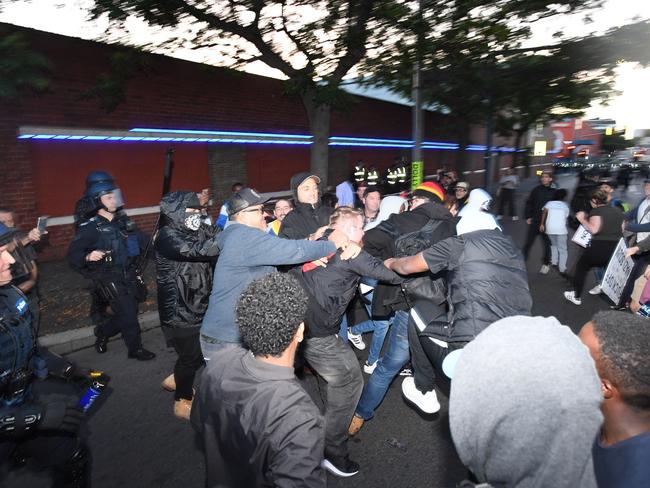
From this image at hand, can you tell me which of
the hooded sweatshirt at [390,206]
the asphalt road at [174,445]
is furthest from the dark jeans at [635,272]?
the asphalt road at [174,445]

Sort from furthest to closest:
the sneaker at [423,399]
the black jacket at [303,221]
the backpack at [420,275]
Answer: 1. the black jacket at [303,221]
2. the sneaker at [423,399]
3. the backpack at [420,275]

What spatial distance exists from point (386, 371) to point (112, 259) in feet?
10.8

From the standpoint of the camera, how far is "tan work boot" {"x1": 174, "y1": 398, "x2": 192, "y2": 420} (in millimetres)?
3895

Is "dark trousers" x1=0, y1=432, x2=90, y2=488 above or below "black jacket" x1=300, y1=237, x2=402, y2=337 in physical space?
below

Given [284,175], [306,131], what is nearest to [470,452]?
[284,175]

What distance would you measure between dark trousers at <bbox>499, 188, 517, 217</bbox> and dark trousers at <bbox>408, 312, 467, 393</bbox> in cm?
1285

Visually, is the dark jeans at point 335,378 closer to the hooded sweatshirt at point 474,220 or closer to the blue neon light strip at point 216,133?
the hooded sweatshirt at point 474,220

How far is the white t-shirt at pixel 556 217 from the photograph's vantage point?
315 inches

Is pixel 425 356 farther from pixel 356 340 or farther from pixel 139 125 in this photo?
pixel 139 125

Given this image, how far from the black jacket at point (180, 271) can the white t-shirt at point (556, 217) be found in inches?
268

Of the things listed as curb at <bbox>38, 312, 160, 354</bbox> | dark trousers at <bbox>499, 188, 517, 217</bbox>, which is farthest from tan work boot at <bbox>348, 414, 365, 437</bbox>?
dark trousers at <bbox>499, 188, 517, 217</bbox>

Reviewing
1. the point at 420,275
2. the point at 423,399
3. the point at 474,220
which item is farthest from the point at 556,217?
the point at 474,220

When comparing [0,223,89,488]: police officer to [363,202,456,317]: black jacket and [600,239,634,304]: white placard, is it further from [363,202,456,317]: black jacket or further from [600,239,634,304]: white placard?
[600,239,634,304]: white placard

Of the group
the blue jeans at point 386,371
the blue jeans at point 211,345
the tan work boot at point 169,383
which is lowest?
the tan work boot at point 169,383
